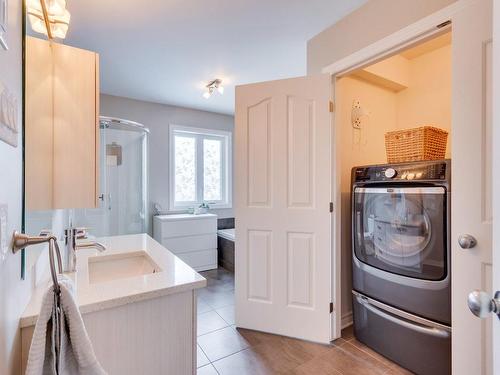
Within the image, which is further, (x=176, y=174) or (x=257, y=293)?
(x=176, y=174)

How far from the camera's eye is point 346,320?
2.22 m

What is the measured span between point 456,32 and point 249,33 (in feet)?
4.61

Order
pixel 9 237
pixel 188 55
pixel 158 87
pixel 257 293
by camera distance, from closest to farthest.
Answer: pixel 9 237
pixel 257 293
pixel 188 55
pixel 158 87

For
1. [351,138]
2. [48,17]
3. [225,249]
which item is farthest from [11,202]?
[225,249]

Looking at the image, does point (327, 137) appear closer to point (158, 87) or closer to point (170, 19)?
point (170, 19)

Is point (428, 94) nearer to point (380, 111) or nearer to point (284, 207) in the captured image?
point (380, 111)

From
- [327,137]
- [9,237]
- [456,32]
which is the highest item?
[456,32]

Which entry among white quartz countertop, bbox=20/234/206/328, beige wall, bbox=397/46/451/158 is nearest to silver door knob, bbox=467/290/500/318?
white quartz countertop, bbox=20/234/206/328

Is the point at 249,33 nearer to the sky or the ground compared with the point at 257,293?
nearer to the sky

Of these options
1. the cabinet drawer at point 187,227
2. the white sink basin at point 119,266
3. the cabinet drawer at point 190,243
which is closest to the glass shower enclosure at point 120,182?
the cabinet drawer at point 187,227

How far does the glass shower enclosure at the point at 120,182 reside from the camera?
112 inches

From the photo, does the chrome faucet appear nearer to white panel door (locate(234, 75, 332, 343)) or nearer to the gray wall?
white panel door (locate(234, 75, 332, 343))

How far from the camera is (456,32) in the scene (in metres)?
1.22

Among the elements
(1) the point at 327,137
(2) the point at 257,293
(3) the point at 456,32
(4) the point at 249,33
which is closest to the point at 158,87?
(4) the point at 249,33
